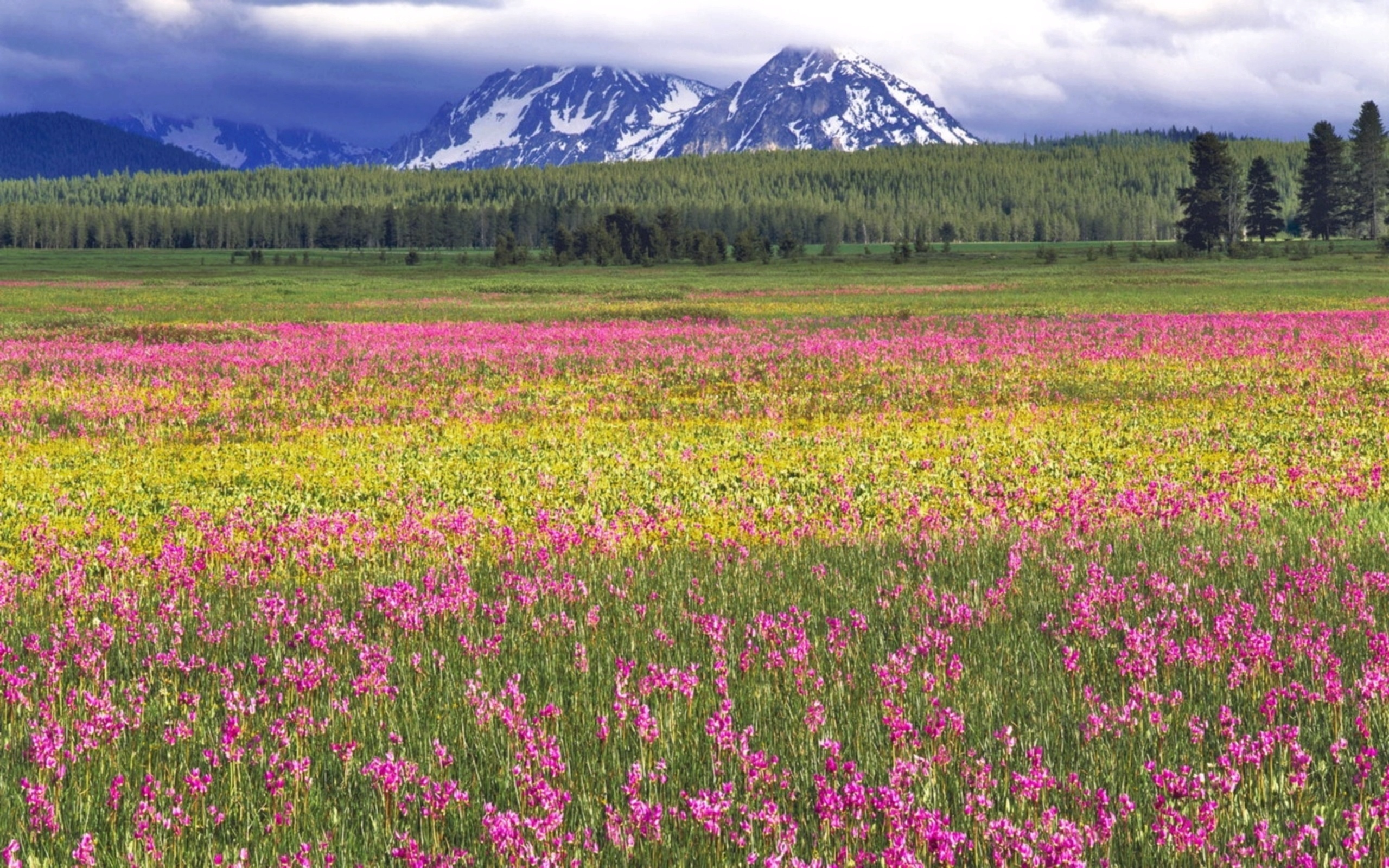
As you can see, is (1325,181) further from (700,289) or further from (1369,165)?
(700,289)

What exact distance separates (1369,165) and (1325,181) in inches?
191

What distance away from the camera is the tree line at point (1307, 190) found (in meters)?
122

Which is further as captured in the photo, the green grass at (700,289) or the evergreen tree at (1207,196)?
the evergreen tree at (1207,196)

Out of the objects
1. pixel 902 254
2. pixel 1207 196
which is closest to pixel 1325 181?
pixel 1207 196

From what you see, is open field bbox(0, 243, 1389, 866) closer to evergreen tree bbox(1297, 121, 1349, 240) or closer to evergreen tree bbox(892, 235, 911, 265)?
evergreen tree bbox(892, 235, 911, 265)

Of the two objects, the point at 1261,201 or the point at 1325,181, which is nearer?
the point at 1261,201

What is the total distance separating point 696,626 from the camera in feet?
23.5

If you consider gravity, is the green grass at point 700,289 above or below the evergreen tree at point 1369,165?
below

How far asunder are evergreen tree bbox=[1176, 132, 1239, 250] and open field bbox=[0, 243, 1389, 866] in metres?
108

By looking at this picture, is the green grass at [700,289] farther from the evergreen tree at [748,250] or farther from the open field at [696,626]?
the open field at [696,626]

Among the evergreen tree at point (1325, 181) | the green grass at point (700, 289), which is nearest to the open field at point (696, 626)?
the green grass at point (700, 289)

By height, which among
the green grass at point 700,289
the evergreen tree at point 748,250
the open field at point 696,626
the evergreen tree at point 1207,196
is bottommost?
the open field at point 696,626

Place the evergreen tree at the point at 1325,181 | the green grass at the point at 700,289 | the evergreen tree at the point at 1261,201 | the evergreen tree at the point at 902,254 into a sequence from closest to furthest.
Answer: the green grass at the point at 700,289, the evergreen tree at the point at 902,254, the evergreen tree at the point at 1261,201, the evergreen tree at the point at 1325,181

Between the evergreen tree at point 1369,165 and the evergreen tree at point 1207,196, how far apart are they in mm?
18506
